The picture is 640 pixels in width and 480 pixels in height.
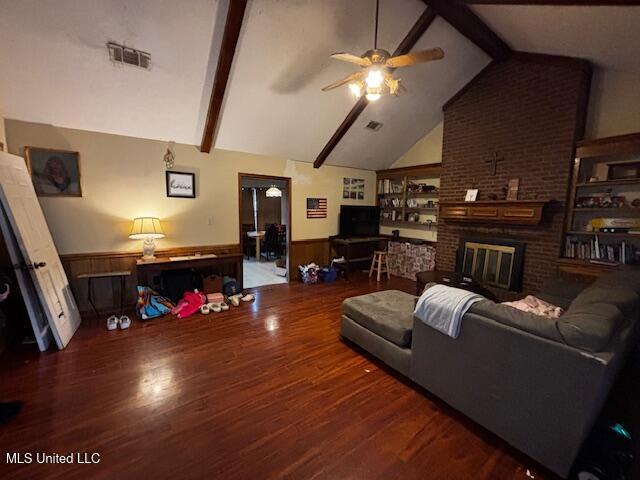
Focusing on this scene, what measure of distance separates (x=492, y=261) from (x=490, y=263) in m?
0.04

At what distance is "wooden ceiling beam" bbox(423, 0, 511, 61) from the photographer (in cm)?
293

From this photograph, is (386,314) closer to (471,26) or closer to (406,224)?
(471,26)

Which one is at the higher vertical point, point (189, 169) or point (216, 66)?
point (216, 66)

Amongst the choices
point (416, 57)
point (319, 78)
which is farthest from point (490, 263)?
point (319, 78)

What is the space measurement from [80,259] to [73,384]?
187cm

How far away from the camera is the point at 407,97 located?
429 centimetres

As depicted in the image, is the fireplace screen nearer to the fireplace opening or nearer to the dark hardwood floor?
the fireplace opening

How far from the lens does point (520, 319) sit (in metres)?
Answer: 1.56

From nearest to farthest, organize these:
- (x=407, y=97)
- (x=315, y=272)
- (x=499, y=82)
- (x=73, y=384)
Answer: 1. (x=73, y=384)
2. (x=499, y=82)
3. (x=407, y=97)
4. (x=315, y=272)

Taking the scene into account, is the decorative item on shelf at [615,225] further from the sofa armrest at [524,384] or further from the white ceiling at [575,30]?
the sofa armrest at [524,384]

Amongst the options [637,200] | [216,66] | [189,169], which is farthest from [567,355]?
[189,169]

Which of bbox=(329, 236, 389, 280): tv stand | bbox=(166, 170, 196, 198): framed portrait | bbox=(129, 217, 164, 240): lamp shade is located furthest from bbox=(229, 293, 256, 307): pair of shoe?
bbox=(329, 236, 389, 280): tv stand

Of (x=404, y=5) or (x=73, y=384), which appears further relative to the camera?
(x=404, y=5)

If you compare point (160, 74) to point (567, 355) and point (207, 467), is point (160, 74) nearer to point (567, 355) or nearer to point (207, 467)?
point (207, 467)
